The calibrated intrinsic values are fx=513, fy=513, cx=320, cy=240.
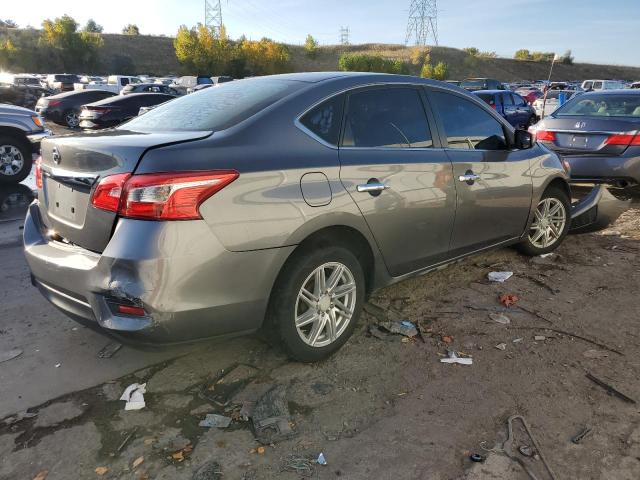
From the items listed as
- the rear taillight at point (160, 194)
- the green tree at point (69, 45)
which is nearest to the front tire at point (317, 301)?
the rear taillight at point (160, 194)

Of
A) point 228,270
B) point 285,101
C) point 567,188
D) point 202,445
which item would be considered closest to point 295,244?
point 228,270

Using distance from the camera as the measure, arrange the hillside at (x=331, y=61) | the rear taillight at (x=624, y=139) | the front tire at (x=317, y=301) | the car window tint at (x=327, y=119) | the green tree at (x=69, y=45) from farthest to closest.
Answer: the hillside at (x=331, y=61) → the green tree at (x=69, y=45) → the rear taillight at (x=624, y=139) → the car window tint at (x=327, y=119) → the front tire at (x=317, y=301)

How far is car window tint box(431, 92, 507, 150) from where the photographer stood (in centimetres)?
386

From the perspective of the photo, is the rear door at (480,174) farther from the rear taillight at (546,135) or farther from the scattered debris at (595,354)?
the rear taillight at (546,135)

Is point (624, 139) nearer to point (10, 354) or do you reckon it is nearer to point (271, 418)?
point (271, 418)

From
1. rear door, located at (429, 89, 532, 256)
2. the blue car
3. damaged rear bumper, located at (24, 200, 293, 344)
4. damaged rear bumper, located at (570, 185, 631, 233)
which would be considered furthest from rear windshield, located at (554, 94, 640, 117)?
the blue car

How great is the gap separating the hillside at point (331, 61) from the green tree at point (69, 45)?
7.19ft

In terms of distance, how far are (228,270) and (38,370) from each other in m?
1.51

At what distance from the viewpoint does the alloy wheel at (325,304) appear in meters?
3.03

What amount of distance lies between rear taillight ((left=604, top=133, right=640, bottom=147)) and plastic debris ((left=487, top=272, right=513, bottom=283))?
3.60 m

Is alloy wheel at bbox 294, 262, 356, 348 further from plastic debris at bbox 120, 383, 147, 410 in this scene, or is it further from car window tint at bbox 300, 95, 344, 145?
plastic debris at bbox 120, 383, 147, 410

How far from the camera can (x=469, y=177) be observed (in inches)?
152

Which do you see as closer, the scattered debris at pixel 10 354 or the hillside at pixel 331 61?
the scattered debris at pixel 10 354

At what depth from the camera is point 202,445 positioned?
245 centimetres
